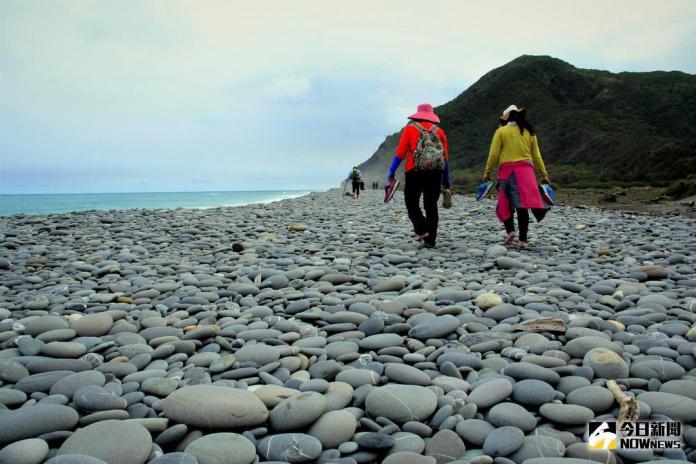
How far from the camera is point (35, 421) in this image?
194 cm

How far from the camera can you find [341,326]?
3.19m

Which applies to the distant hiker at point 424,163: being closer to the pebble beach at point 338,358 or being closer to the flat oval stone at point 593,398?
the pebble beach at point 338,358

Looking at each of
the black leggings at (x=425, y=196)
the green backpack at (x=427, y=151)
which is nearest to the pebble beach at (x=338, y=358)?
the black leggings at (x=425, y=196)

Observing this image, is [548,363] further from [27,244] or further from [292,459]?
[27,244]

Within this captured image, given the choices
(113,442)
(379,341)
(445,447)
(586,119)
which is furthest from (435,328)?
(586,119)

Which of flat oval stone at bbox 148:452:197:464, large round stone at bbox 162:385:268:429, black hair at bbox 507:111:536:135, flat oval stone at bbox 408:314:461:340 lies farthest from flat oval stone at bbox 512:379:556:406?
black hair at bbox 507:111:536:135

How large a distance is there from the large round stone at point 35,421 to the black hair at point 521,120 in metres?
6.25

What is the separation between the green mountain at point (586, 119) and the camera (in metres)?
30.0

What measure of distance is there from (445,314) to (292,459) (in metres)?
1.81

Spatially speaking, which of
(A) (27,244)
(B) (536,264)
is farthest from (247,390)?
Result: (A) (27,244)

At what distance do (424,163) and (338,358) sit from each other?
13.7 feet

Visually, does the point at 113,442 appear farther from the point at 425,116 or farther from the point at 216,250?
the point at 425,116

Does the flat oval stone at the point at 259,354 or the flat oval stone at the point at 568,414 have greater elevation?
the flat oval stone at the point at 259,354

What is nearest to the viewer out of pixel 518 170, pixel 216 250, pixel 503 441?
pixel 503 441
